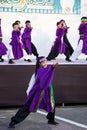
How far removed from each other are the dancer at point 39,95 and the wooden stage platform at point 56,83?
175cm

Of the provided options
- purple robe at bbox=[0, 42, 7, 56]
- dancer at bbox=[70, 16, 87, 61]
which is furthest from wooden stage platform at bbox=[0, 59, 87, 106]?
purple robe at bbox=[0, 42, 7, 56]

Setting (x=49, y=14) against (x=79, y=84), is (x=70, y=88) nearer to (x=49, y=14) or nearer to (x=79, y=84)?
(x=79, y=84)

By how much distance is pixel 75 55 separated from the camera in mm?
10594

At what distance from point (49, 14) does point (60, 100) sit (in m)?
2.60

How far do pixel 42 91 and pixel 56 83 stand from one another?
2.02 m

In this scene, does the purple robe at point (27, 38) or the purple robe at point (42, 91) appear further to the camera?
the purple robe at point (27, 38)

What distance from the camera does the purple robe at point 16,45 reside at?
34.3 feet

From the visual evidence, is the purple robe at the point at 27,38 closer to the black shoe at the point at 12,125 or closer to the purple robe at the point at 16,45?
the purple robe at the point at 16,45

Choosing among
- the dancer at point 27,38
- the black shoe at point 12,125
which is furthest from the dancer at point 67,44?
the black shoe at point 12,125

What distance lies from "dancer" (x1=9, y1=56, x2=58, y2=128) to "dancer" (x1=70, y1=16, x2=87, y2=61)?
10.4 ft

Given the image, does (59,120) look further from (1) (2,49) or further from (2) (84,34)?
(2) (84,34)

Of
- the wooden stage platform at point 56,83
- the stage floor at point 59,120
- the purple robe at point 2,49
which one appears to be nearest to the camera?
the stage floor at point 59,120

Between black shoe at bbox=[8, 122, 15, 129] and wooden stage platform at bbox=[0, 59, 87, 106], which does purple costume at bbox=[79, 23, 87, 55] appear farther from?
black shoe at bbox=[8, 122, 15, 129]

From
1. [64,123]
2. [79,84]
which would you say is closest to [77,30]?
[79,84]
